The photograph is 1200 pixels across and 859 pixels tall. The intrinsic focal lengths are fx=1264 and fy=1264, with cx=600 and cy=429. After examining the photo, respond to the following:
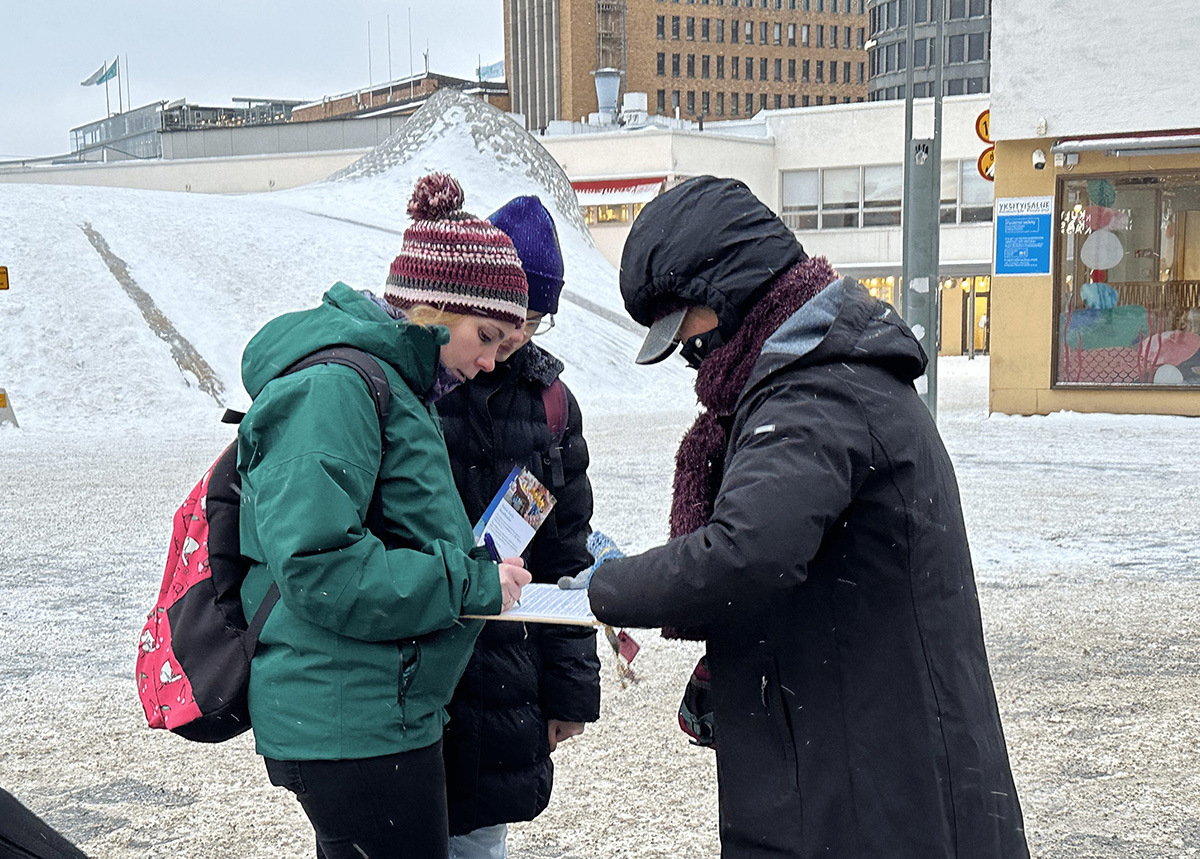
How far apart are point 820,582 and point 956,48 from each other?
9646cm

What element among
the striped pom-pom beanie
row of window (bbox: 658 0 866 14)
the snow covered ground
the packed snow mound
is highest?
row of window (bbox: 658 0 866 14)

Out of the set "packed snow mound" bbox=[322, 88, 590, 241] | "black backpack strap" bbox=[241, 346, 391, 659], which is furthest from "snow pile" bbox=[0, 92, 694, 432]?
"black backpack strap" bbox=[241, 346, 391, 659]

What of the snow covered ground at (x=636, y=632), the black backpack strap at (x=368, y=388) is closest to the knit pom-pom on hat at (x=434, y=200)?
the black backpack strap at (x=368, y=388)

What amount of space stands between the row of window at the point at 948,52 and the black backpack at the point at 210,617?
292ft

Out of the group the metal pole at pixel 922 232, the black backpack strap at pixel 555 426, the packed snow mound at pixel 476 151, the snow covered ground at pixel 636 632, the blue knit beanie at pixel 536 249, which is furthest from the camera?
the packed snow mound at pixel 476 151

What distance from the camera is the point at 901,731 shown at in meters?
1.83

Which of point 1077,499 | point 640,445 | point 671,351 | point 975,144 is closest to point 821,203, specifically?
point 975,144

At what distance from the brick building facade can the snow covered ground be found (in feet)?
229

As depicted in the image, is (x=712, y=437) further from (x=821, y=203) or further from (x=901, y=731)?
(x=821, y=203)

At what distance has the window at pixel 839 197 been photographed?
40656mm

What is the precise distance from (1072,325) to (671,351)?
15391 millimetres

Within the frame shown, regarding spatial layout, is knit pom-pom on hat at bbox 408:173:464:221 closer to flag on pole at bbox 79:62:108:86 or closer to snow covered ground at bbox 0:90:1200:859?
snow covered ground at bbox 0:90:1200:859

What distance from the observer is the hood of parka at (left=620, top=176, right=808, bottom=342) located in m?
1.91

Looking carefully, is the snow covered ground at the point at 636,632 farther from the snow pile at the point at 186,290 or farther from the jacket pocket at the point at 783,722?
the jacket pocket at the point at 783,722
